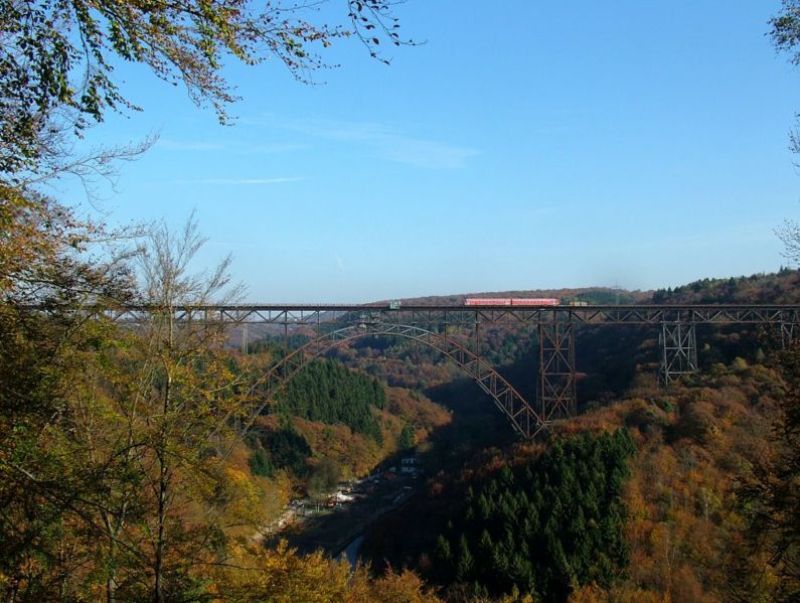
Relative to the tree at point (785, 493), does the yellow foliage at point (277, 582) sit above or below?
below

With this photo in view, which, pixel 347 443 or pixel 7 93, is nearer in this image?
pixel 7 93

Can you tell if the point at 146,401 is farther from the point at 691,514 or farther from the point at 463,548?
the point at 691,514

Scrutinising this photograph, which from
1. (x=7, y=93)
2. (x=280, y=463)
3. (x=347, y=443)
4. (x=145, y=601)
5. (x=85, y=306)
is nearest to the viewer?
(x=7, y=93)

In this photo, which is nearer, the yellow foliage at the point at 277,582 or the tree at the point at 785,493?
the tree at the point at 785,493

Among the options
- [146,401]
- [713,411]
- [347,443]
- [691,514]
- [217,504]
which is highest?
[146,401]

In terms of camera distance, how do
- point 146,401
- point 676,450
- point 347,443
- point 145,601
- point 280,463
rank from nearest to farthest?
point 145,601
point 146,401
point 676,450
point 280,463
point 347,443

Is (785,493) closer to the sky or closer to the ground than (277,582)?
closer to the sky

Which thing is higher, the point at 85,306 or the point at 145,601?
the point at 85,306

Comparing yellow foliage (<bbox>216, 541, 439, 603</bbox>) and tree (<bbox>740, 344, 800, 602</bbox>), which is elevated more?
tree (<bbox>740, 344, 800, 602</bbox>)

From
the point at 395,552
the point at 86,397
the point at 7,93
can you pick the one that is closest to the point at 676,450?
the point at 395,552

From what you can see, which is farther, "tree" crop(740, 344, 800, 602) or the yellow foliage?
the yellow foliage

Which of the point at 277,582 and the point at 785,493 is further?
the point at 277,582
